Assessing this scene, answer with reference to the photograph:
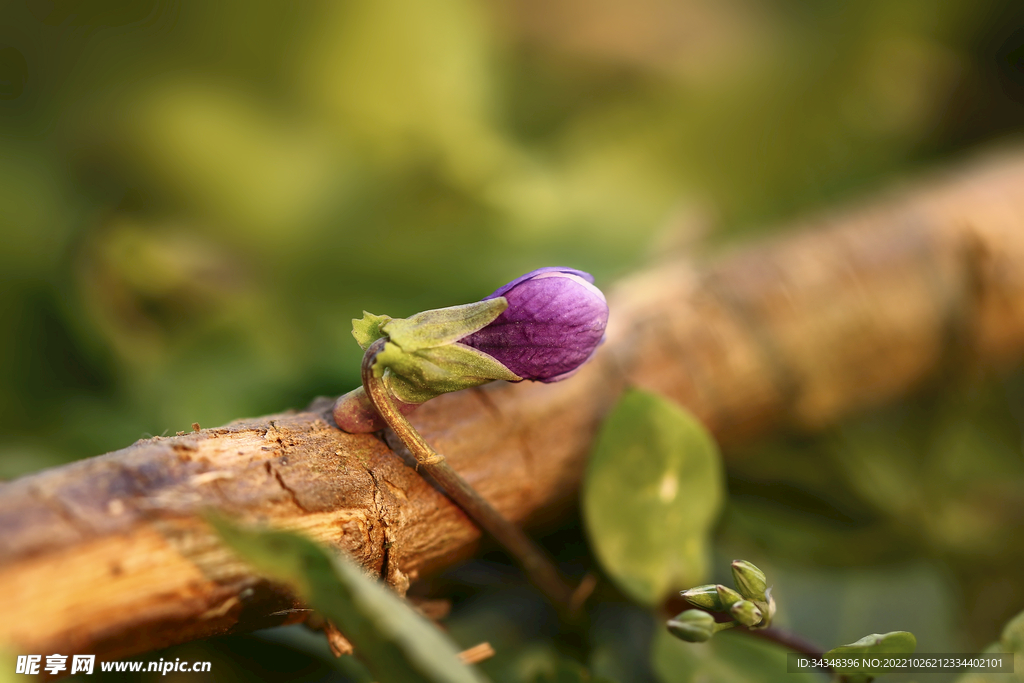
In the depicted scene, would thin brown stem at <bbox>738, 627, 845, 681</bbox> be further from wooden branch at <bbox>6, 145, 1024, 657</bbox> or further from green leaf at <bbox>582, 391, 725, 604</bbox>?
wooden branch at <bbox>6, 145, 1024, 657</bbox>

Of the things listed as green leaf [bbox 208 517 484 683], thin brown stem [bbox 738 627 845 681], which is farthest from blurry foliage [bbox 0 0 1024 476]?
thin brown stem [bbox 738 627 845 681]

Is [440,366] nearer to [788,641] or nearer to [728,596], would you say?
[728,596]

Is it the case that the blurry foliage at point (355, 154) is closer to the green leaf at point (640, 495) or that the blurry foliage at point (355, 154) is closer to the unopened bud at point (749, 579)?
the green leaf at point (640, 495)

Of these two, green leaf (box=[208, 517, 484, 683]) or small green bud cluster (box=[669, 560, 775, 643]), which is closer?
green leaf (box=[208, 517, 484, 683])

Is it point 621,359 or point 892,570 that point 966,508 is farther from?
point 621,359

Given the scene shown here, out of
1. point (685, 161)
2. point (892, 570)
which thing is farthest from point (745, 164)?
point (892, 570)

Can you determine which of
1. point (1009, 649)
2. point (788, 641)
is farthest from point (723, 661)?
point (1009, 649)
